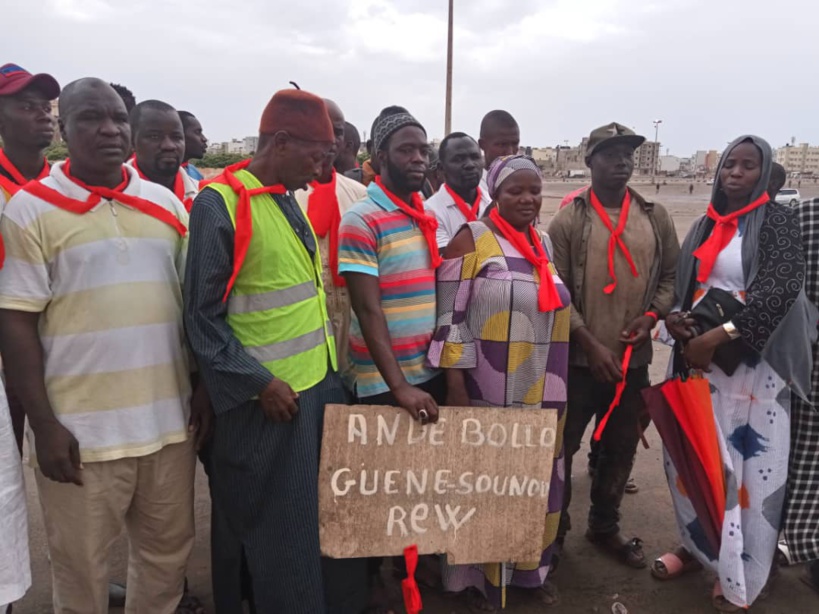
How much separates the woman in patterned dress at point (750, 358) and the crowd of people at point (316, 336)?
0.01 meters

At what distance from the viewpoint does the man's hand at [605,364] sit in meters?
2.96

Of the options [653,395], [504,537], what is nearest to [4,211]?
[504,537]

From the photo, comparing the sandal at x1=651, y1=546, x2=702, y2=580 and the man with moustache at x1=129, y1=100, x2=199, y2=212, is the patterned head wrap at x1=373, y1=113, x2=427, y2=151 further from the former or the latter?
the sandal at x1=651, y1=546, x2=702, y2=580

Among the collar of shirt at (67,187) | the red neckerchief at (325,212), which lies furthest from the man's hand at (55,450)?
the red neckerchief at (325,212)

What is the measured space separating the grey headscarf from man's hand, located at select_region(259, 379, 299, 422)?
2.06m

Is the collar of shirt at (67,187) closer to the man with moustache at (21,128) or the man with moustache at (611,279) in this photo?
the man with moustache at (21,128)

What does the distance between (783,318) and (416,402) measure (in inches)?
67.3

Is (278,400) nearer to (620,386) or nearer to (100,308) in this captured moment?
(100,308)

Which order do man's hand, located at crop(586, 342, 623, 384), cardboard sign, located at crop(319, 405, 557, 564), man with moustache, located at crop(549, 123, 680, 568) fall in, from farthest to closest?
man with moustache, located at crop(549, 123, 680, 568)
man's hand, located at crop(586, 342, 623, 384)
cardboard sign, located at crop(319, 405, 557, 564)

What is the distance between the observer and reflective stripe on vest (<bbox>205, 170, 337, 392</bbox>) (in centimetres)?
215

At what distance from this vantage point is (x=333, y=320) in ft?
9.59

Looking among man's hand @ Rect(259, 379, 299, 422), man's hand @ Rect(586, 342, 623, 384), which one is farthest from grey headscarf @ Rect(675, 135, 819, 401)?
man's hand @ Rect(259, 379, 299, 422)

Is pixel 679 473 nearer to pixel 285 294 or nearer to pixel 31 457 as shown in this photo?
pixel 285 294

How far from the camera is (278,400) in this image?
2.13m
